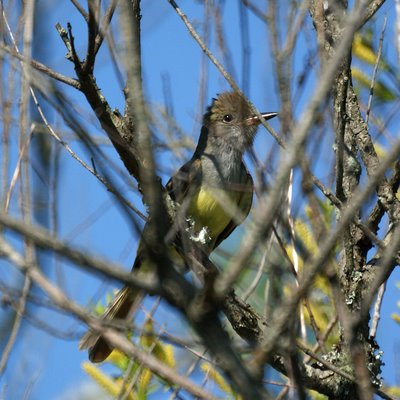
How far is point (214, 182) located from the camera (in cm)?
550

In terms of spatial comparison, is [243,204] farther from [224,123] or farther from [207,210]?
[224,123]

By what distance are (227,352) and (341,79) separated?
2194 millimetres

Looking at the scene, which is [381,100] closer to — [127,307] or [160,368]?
[127,307]

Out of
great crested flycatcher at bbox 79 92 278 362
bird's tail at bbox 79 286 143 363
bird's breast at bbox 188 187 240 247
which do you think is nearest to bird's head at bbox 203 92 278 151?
great crested flycatcher at bbox 79 92 278 362

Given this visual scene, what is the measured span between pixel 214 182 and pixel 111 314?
112 cm

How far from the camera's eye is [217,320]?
5.90ft

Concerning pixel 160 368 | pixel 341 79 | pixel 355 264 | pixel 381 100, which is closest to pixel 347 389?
pixel 355 264

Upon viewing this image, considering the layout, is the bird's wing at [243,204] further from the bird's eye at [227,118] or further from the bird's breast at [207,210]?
the bird's eye at [227,118]

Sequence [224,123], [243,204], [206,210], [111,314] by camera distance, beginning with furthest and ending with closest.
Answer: [224,123] → [243,204] → [206,210] → [111,314]

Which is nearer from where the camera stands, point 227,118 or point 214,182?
point 214,182

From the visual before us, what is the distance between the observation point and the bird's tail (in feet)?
15.4

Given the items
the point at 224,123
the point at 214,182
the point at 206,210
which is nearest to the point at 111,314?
the point at 206,210

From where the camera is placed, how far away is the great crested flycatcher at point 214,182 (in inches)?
197

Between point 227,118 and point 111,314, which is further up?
point 227,118
